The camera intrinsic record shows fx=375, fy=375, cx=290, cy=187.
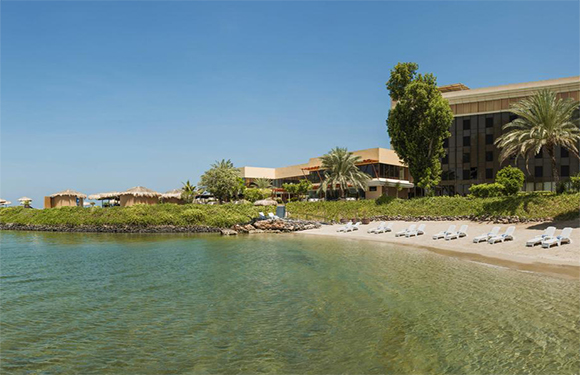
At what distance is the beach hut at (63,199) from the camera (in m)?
57.3

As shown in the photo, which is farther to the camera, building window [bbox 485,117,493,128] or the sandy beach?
building window [bbox 485,117,493,128]

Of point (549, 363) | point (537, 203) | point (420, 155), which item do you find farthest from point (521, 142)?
point (549, 363)

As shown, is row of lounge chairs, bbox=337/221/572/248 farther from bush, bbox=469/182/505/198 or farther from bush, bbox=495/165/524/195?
bush, bbox=495/165/524/195

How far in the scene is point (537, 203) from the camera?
98.5 ft

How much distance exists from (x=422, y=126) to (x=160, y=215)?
33.3m

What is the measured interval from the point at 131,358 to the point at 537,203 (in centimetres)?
3205

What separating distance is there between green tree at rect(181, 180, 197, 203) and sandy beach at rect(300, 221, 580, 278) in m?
34.4

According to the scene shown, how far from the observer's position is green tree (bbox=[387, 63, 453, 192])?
41094 mm

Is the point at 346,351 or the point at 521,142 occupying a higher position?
the point at 521,142

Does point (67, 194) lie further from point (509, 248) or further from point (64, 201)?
point (509, 248)

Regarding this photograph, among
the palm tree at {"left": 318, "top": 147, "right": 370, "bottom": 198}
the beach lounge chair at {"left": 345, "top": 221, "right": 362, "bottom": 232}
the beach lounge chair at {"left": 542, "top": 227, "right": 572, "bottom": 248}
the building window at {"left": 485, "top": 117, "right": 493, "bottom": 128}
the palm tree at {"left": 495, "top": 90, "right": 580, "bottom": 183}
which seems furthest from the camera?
the building window at {"left": 485, "top": 117, "right": 493, "bottom": 128}

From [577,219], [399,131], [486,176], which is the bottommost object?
[577,219]

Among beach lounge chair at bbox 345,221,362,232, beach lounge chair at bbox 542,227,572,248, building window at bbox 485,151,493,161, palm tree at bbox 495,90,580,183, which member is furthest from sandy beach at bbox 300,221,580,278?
building window at bbox 485,151,493,161

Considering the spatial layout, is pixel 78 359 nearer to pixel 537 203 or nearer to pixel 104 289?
pixel 104 289
